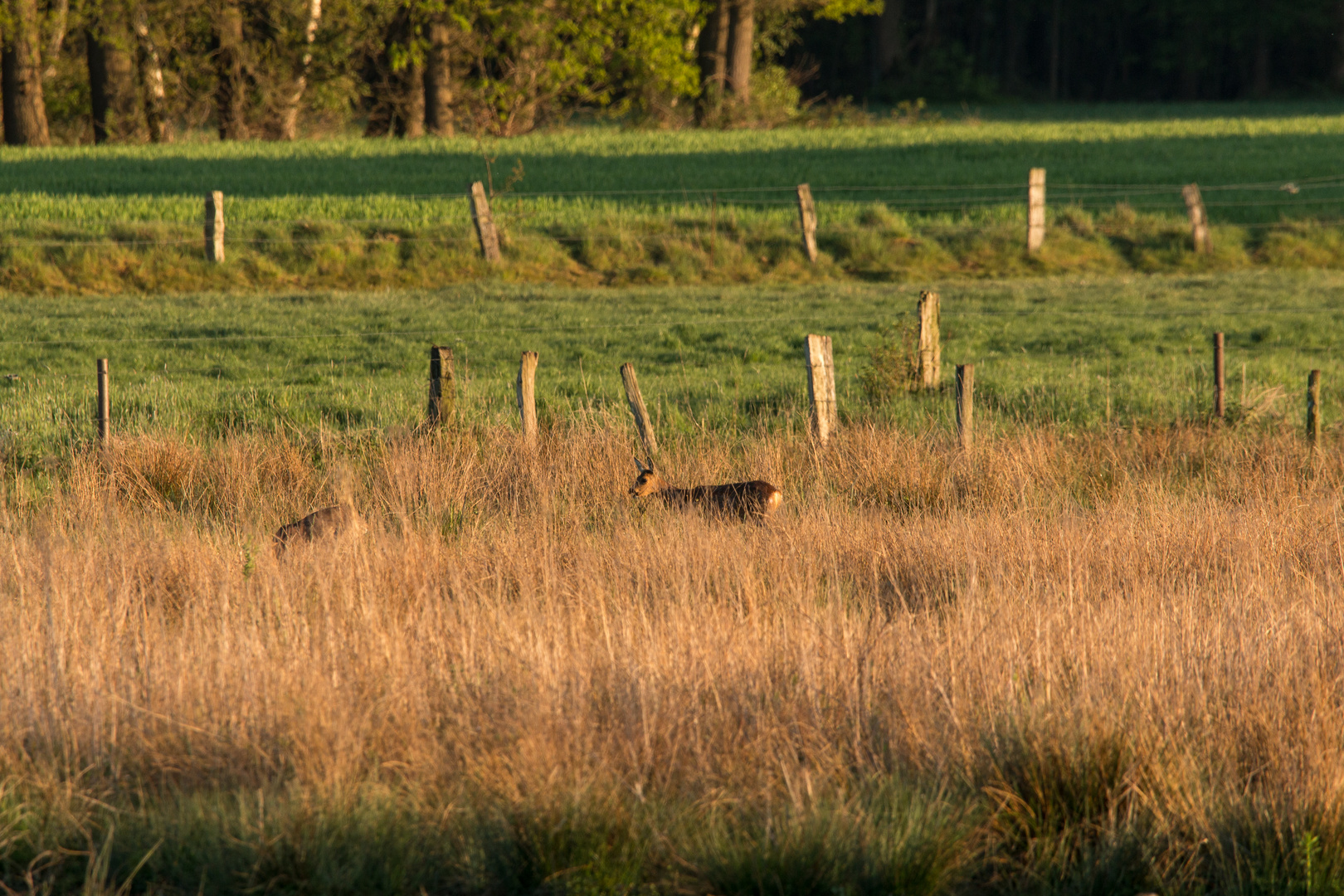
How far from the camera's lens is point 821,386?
28.9 ft

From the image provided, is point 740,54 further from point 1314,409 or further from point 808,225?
point 1314,409

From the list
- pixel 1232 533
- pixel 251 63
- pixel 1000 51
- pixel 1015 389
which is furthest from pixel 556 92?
pixel 1000 51

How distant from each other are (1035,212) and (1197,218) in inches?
111

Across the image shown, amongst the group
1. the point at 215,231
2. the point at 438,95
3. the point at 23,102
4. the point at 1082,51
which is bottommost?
the point at 215,231

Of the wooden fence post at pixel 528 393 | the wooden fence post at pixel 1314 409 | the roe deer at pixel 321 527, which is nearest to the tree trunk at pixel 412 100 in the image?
the wooden fence post at pixel 528 393

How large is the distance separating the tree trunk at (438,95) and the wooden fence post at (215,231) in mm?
17598

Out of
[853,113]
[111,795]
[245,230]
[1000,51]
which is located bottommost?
[111,795]

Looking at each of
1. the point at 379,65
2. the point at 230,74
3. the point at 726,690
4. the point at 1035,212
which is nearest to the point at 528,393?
the point at 726,690

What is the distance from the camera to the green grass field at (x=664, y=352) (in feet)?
32.3

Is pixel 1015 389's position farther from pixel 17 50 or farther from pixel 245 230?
pixel 17 50

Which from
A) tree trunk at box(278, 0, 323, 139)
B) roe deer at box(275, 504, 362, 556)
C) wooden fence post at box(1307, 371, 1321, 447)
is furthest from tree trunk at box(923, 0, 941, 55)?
roe deer at box(275, 504, 362, 556)

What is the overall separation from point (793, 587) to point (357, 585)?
6.20ft

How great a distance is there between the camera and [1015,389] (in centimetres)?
1078

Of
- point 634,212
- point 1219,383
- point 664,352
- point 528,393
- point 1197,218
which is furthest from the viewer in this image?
point 634,212
